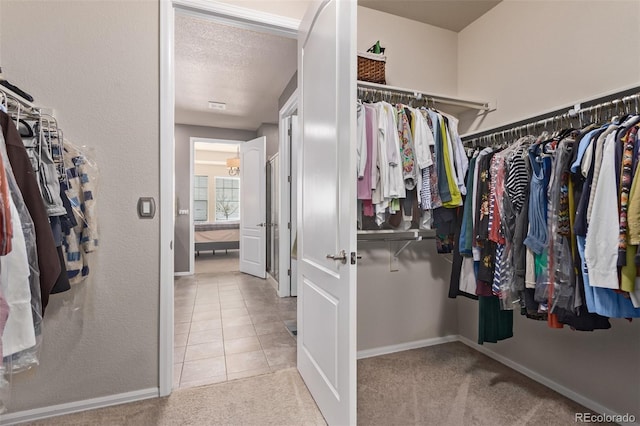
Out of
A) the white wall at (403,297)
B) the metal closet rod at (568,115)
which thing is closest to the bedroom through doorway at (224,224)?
the white wall at (403,297)

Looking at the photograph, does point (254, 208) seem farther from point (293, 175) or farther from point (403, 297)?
point (403, 297)

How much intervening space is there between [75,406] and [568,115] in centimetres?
305

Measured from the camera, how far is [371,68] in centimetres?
207

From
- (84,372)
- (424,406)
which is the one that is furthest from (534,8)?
(84,372)

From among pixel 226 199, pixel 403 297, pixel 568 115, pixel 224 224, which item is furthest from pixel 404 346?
A: pixel 226 199

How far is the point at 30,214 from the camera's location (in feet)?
3.65

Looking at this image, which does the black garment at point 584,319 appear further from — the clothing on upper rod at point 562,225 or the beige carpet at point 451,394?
the beige carpet at point 451,394

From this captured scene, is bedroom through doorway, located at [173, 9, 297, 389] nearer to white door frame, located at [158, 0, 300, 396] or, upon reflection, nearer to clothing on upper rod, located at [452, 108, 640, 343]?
white door frame, located at [158, 0, 300, 396]

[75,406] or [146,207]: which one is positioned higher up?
[146,207]

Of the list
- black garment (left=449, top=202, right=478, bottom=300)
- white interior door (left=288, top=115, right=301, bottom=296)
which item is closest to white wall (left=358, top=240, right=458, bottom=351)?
black garment (left=449, top=202, right=478, bottom=300)

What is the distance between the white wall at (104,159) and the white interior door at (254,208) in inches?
116

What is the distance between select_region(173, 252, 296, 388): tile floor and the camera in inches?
84.0

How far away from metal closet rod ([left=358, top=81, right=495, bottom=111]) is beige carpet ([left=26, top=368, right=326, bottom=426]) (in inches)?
76.4

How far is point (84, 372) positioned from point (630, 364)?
288 centimetres
